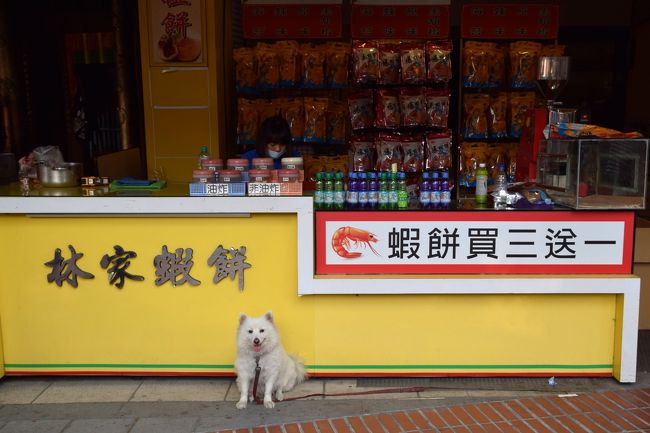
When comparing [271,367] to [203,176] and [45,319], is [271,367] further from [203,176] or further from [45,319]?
[45,319]

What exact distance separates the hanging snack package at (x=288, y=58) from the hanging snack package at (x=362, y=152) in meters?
0.90

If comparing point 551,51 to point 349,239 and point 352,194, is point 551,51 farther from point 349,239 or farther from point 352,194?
point 349,239

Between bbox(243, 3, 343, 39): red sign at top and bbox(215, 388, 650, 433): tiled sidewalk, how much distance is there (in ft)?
13.3

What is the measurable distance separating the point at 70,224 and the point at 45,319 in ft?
2.17

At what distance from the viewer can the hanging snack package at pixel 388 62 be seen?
6.21 meters

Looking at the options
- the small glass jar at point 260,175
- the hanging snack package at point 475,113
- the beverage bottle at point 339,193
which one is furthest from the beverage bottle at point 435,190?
the hanging snack package at point 475,113

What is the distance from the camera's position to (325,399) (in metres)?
3.85

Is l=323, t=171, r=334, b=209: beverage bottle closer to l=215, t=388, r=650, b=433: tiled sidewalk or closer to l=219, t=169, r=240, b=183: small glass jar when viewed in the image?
l=219, t=169, r=240, b=183: small glass jar

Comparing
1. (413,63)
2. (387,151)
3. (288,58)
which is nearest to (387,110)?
(387,151)

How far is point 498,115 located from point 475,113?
0.23 meters

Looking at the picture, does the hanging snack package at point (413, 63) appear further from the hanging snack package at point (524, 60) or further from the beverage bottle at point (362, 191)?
the beverage bottle at point (362, 191)

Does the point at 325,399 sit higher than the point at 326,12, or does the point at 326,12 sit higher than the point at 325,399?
the point at 326,12

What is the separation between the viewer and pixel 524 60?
623cm

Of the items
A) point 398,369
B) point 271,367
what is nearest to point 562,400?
point 398,369
